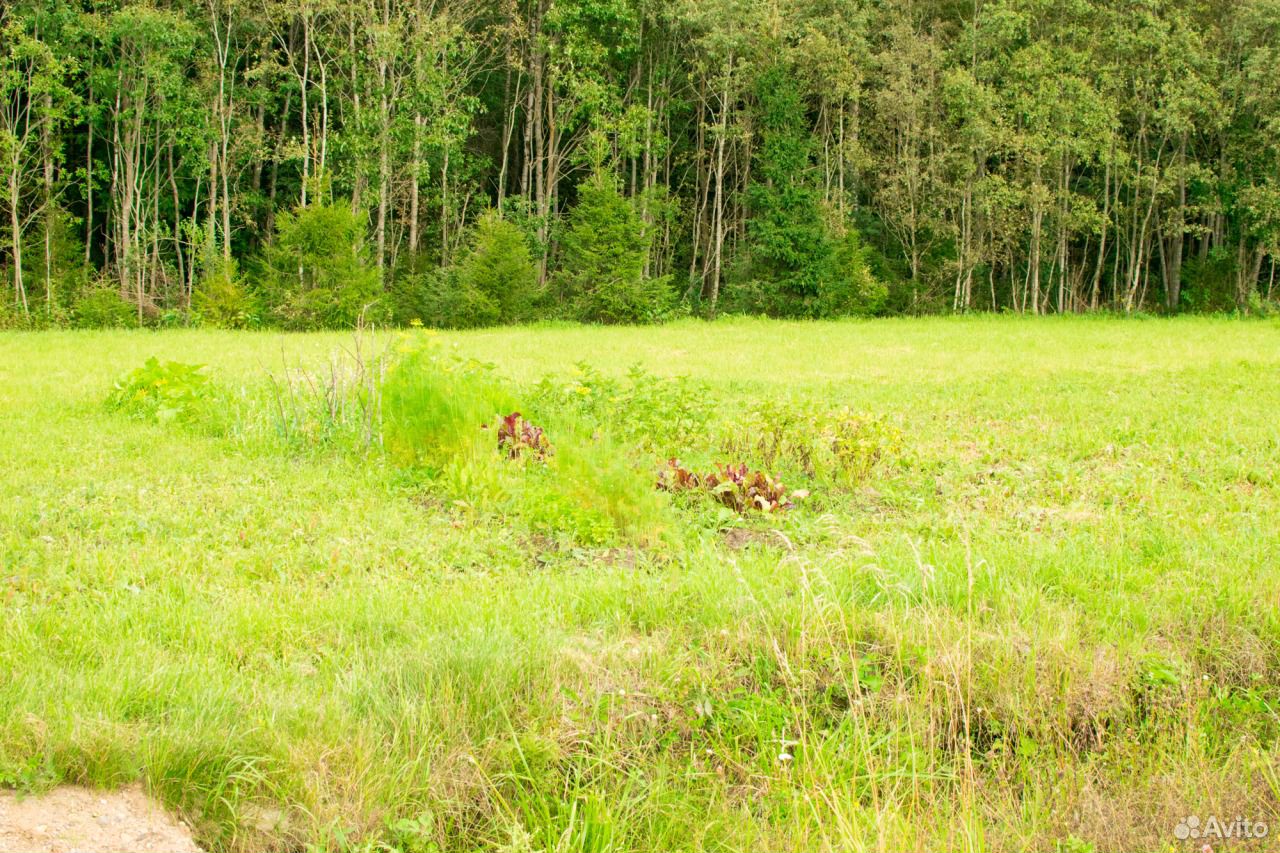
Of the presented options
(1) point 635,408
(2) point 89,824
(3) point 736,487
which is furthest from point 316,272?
(2) point 89,824

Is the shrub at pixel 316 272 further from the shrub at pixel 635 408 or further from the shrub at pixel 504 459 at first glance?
the shrub at pixel 504 459

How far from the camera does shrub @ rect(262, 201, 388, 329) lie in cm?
2289

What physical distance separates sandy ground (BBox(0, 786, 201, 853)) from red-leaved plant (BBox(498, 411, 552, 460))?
431cm

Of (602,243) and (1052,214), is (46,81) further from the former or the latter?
(1052,214)

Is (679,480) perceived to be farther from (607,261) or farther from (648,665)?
(607,261)

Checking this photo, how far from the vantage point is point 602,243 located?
86.5ft

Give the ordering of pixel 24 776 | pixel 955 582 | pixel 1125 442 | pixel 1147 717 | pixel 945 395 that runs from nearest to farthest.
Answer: pixel 24 776 → pixel 1147 717 → pixel 955 582 → pixel 1125 442 → pixel 945 395

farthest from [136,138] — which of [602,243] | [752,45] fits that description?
[752,45]

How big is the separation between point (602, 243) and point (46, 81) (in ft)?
43.4

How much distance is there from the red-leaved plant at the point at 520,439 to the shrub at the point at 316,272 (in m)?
16.3

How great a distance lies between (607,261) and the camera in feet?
86.2

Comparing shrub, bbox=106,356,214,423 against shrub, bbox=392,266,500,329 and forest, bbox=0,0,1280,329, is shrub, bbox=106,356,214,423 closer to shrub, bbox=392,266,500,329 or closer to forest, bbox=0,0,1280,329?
forest, bbox=0,0,1280,329

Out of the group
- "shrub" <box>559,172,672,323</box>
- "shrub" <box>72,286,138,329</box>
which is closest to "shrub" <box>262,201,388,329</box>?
"shrub" <box>72,286,138,329</box>

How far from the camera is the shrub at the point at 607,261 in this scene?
2617 centimetres
